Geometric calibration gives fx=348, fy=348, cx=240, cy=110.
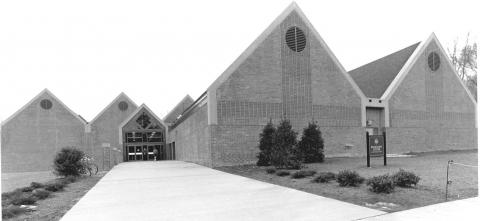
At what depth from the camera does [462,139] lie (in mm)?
31328

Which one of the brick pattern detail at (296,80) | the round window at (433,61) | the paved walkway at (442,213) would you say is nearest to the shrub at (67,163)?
the brick pattern detail at (296,80)

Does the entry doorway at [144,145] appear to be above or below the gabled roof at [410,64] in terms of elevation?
below

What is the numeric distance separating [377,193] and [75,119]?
43469 millimetres

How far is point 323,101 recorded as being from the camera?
24.7 meters

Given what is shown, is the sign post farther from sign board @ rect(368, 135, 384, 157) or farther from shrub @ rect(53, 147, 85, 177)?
shrub @ rect(53, 147, 85, 177)

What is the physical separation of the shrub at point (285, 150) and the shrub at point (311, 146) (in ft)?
9.90

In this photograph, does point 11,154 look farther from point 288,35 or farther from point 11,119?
point 288,35

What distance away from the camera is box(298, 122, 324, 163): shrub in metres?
20.8

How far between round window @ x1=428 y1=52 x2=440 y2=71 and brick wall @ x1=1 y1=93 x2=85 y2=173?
41323mm

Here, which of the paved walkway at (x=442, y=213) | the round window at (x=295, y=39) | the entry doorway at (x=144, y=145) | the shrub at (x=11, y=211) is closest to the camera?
the paved walkway at (x=442, y=213)

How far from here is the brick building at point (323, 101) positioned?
21578 millimetres

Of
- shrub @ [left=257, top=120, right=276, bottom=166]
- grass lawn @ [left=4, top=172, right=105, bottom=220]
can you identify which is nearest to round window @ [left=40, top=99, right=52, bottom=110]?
shrub @ [left=257, top=120, right=276, bottom=166]

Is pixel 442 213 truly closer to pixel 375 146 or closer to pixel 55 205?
pixel 55 205

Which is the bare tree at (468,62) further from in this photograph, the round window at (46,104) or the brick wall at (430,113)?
the round window at (46,104)
